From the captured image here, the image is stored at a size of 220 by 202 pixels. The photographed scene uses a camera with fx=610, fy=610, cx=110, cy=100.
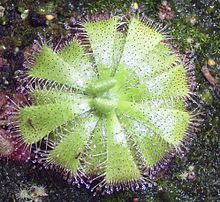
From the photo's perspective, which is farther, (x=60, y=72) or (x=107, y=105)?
(x=60, y=72)

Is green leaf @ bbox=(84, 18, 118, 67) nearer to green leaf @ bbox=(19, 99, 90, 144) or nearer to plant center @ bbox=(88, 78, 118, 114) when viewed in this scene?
plant center @ bbox=(88, 78, 118, 114)

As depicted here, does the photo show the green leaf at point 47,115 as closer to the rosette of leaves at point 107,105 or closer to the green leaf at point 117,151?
the rosette of leaves at point 107,105

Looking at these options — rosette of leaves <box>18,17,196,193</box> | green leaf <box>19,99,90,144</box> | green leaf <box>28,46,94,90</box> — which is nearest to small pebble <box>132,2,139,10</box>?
rosette of leaves <box>18,17,196,193</box>

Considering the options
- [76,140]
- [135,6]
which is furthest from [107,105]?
[135,6]

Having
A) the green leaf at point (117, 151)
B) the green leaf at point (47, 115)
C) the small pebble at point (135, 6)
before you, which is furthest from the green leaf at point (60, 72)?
the small pebble at point (135, 6)

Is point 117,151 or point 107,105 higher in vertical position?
point 107,105

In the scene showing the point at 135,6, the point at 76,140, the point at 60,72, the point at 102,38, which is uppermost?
the point at 135,6

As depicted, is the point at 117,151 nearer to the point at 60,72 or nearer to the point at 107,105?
the point at 107,105

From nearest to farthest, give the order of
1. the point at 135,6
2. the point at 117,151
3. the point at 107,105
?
the point at 107,105
the point at 117,151
the point at 135,6

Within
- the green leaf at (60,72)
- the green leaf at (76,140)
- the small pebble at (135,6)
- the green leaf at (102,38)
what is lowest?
the green leaf at (76,140)
